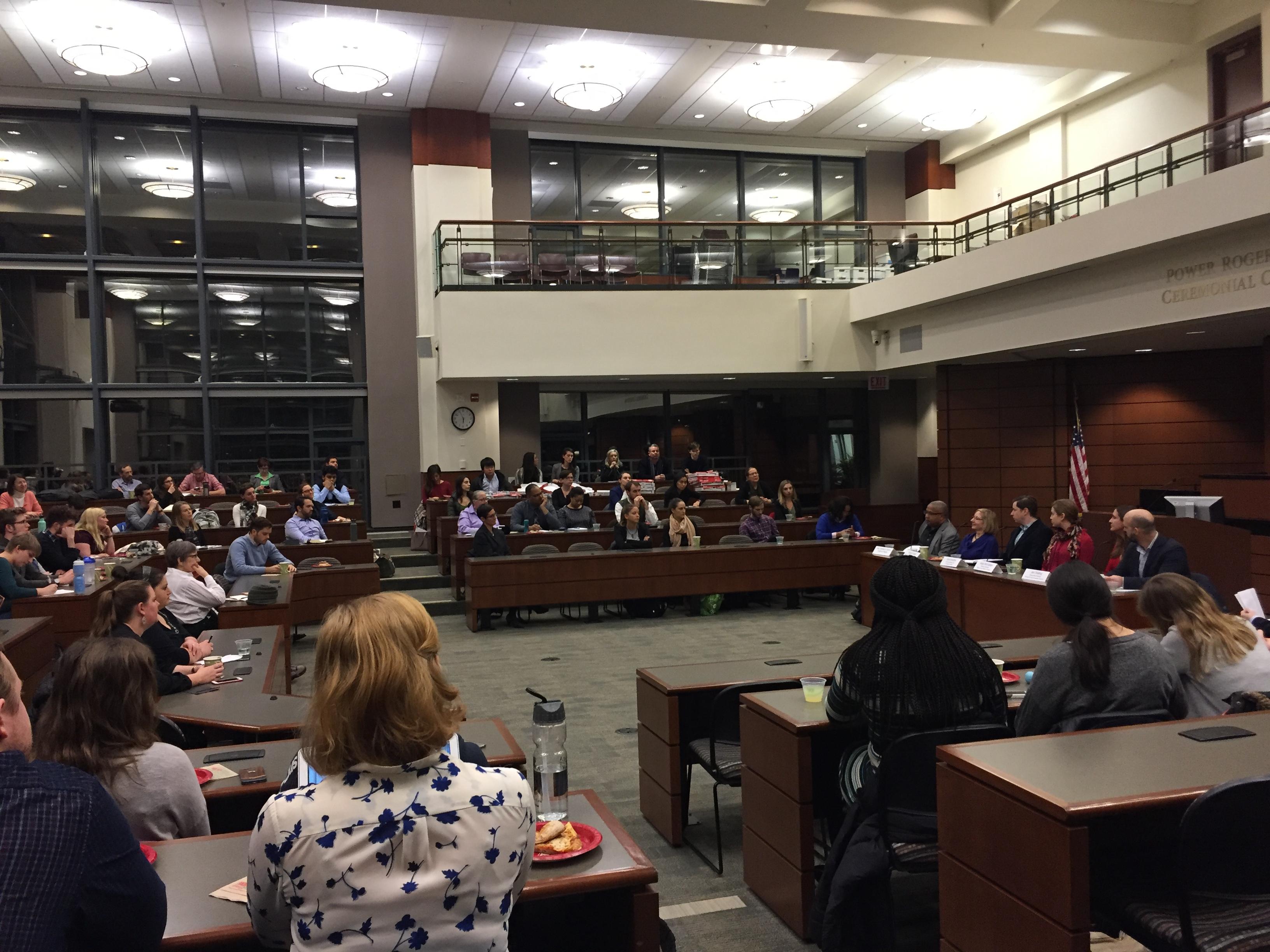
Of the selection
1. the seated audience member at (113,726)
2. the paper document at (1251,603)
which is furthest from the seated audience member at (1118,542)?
the seated audience member at (113,726)

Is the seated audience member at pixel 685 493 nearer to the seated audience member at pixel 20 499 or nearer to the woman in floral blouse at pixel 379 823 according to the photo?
the seated audience member at pixel 20 499

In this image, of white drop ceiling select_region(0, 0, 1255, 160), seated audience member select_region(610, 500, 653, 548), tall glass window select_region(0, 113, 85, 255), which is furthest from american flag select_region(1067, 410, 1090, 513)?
tall glass window select_region(0, 113, 85, 255)

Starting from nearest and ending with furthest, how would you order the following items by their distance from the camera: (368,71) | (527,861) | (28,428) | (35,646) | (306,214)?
(527,861) < (35,646) < (368,71) < (28,428) < (306,214)

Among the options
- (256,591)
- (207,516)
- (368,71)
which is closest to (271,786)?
(256,591)

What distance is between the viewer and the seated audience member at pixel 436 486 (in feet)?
43.9

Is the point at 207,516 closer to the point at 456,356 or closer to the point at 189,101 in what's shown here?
the point at 456,356

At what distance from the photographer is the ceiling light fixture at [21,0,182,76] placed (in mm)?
11398

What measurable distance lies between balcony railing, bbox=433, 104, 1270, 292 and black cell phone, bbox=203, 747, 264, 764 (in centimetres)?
1132

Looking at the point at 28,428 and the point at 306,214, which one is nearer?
the point at 28,428

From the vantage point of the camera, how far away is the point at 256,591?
6777 millimetres

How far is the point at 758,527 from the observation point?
10938mm

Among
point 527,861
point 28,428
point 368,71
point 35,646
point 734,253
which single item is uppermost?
point 368,71

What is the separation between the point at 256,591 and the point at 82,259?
10.8 meters

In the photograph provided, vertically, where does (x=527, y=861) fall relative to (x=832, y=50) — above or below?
below
